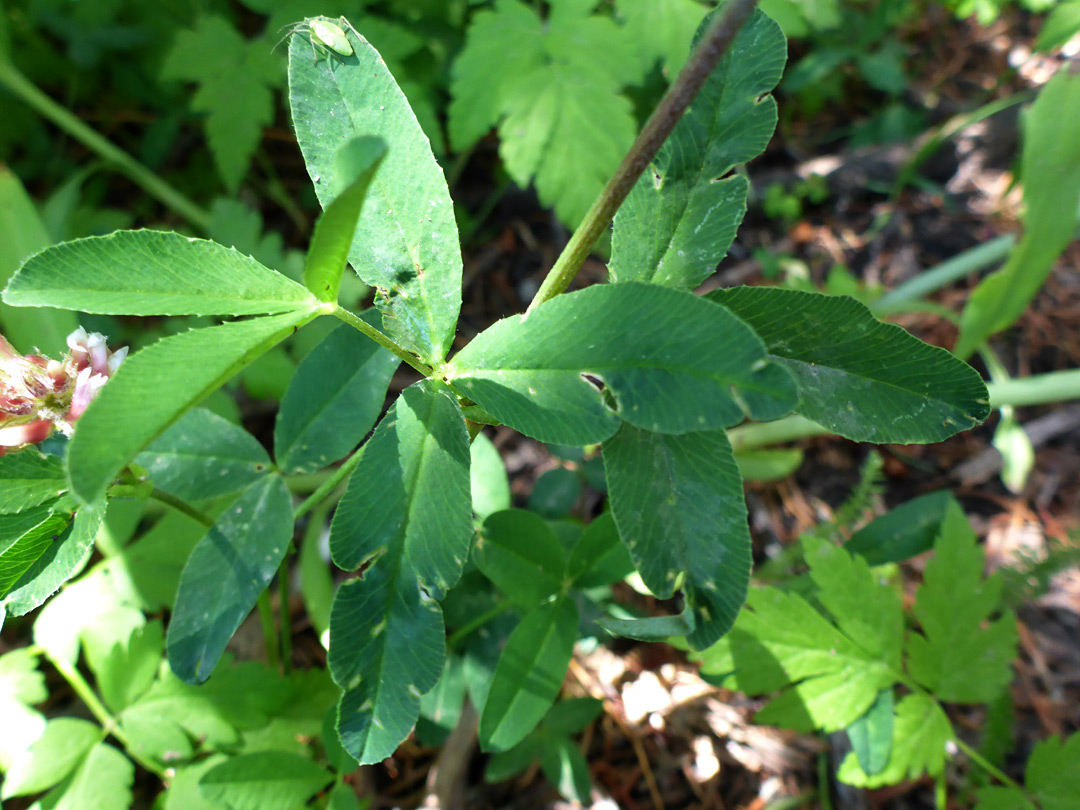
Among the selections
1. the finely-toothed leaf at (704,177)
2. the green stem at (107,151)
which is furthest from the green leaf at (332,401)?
the green stem at (107,151)

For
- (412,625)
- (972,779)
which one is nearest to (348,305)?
(412,625)

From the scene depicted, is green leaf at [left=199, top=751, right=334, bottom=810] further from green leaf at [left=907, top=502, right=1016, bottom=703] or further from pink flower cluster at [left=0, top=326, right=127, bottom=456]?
green leaf at [left=907, top=502, right=1016, bottom=703]

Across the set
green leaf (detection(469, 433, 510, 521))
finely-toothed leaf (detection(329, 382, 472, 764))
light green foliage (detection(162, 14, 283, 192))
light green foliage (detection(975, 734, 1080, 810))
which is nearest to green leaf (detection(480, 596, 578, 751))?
green leaf (detection(469, 433, 510, 521))

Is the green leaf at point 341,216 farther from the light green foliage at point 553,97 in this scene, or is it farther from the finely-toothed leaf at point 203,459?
the light green foliage at point 553,97

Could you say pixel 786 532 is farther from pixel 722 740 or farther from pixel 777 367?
pixel 777 367

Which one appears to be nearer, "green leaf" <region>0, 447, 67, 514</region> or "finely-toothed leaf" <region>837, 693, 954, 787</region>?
"green leaf" <region>0, 447, 67, 514</region>

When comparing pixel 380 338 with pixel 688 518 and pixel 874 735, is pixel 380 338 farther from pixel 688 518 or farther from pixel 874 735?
pixel 874 735
